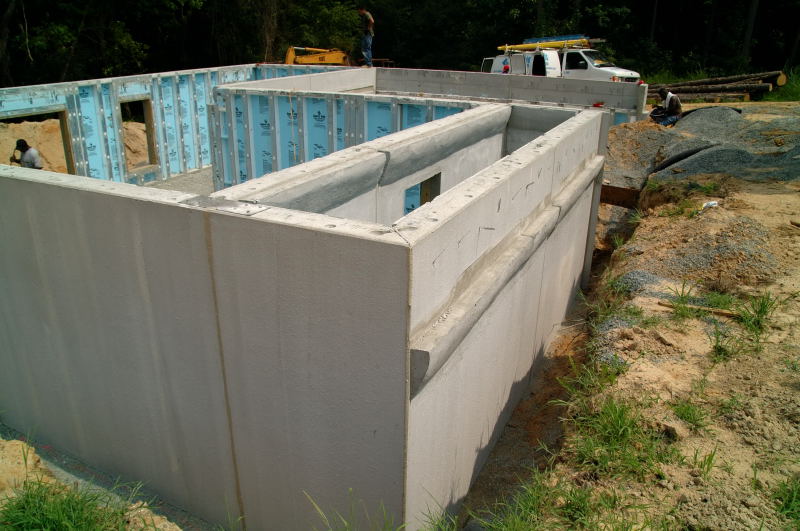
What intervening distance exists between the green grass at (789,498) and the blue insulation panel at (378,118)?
700cm

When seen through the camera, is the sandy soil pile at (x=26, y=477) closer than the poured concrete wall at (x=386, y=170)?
Yes

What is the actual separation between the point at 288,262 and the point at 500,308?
2.05m

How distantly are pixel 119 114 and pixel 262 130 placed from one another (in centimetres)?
437

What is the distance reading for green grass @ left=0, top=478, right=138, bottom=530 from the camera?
3193 mm

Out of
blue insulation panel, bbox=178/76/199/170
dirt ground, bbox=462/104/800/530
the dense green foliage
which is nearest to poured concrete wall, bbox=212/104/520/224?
dirt ground, bbox=462/104/800/530

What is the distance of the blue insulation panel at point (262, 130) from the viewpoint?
10.1 meters

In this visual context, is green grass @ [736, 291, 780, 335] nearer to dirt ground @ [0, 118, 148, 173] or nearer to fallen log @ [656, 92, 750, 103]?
dirt ground @ [0, 118, 148, 173]

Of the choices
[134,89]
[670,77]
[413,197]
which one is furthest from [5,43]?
[670,77]

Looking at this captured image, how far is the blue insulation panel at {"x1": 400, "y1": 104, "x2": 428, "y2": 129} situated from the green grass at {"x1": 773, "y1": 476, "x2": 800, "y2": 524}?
6.74 metres

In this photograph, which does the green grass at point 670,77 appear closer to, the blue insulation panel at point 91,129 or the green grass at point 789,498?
the blue insulation panel at point 91,129

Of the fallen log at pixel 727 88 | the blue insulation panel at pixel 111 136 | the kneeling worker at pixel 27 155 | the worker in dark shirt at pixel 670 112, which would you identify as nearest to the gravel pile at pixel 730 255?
the worker in dark shirt at pixel 670 112

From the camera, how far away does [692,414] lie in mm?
4262

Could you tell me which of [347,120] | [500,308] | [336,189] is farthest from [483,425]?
[347,120]

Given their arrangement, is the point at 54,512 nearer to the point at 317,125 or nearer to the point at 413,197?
the point at 413,197
